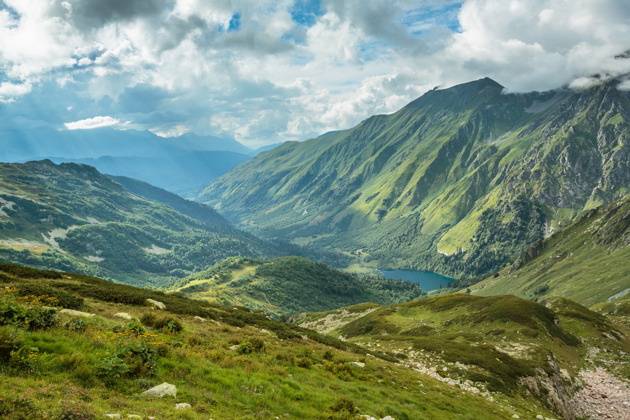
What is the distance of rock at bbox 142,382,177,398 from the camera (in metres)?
12.2

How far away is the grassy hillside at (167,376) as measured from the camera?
10.5 m

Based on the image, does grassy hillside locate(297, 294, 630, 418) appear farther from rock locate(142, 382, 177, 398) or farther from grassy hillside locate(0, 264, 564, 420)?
rock locate(142, 382, 177, 398)

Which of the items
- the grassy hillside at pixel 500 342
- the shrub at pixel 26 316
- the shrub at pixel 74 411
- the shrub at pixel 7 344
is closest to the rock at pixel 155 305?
the shrub at pixel 26 316

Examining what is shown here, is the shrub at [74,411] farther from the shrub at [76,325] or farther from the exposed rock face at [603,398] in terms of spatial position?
the exposed rock face at [603,398]

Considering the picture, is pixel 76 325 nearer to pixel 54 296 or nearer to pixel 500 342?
pixel 54 296

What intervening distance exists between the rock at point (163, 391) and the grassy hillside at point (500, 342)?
107 ft

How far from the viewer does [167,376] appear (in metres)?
14.2

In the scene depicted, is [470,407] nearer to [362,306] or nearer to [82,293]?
[82,293]

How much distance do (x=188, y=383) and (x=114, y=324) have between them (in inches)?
299

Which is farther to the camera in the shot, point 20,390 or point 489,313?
point 489,313

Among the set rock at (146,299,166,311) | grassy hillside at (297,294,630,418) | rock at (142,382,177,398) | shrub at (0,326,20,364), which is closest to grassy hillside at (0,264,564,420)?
shrub at (0,326,20,364)

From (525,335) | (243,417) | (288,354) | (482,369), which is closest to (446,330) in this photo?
(525,335)

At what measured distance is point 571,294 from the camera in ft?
620

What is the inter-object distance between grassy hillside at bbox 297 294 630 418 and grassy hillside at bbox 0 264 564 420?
12.3m
